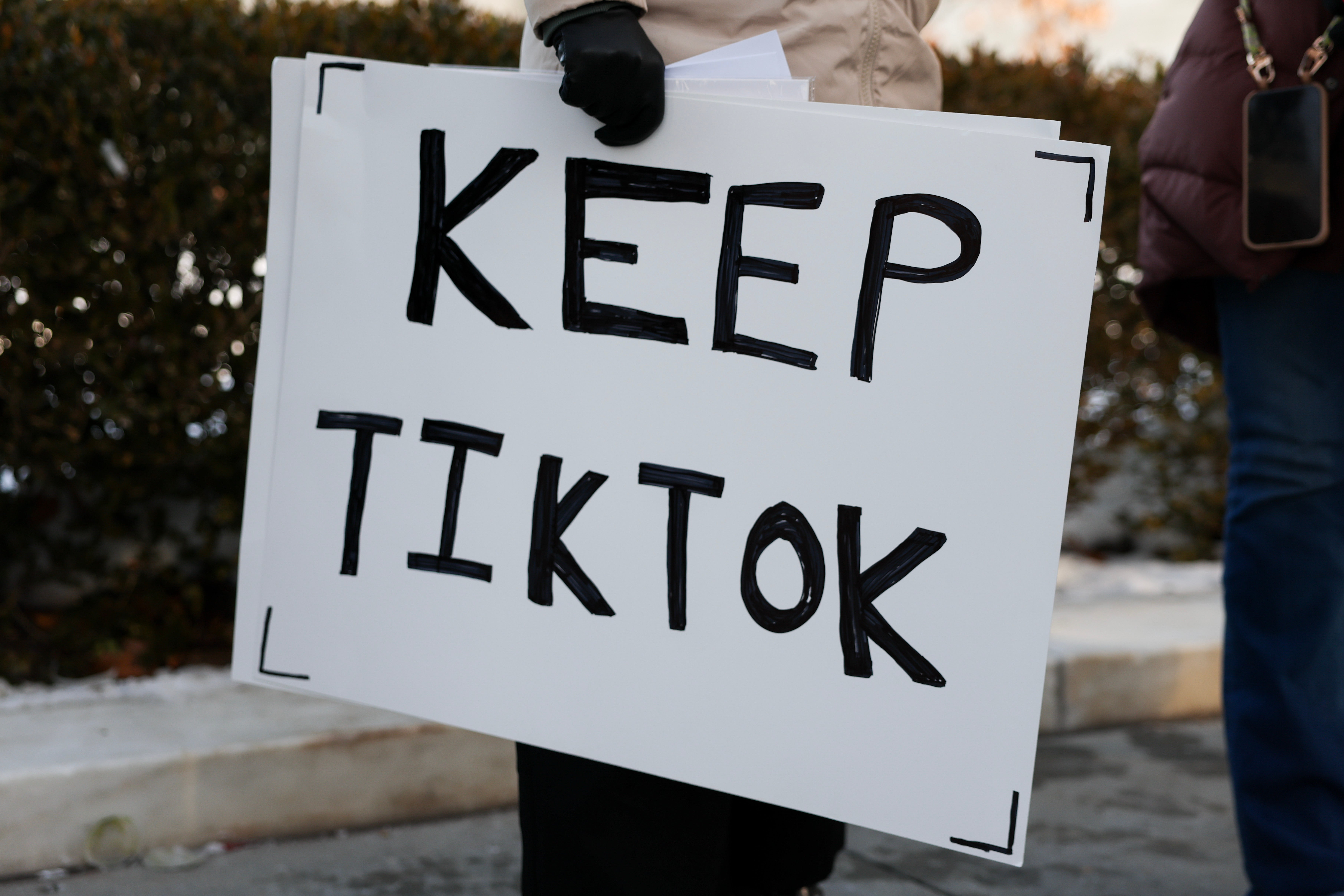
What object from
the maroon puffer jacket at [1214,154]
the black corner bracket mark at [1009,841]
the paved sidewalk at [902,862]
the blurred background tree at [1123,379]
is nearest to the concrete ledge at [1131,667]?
the paved sidewalk at [902,862]

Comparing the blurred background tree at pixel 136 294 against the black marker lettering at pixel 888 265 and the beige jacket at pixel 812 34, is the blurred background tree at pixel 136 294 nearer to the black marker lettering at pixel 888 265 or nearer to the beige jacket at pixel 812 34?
the beige jacket at pixel 812 34

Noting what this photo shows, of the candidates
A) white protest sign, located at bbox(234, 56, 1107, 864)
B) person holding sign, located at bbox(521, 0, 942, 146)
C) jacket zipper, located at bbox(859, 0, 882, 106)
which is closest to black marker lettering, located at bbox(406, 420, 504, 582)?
white protest sign, located at bbox(234, 56, 1107, 864)

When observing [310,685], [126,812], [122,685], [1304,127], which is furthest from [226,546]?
[1304,127]

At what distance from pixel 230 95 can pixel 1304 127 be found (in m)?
2.09

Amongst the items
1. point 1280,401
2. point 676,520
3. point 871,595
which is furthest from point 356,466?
point 1280,401

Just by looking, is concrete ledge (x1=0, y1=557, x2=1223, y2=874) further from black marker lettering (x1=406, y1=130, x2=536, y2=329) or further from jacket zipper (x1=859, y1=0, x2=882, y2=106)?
jacket zipper (x1=859, y1=0, x2=882, y2=106)

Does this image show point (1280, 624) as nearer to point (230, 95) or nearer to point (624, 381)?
point (624, 381)

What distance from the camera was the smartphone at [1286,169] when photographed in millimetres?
1614

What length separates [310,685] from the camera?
1.40m

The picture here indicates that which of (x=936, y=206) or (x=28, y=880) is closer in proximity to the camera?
(x=936, y=206)

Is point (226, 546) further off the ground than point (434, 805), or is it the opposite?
point (226, 546)

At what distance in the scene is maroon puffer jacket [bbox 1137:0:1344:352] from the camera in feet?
5.42

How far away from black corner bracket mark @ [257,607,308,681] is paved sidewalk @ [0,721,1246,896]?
709 mm

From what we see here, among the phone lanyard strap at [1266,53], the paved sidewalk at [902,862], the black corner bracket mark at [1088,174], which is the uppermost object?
the phone lanyard strap at [1266,53]
